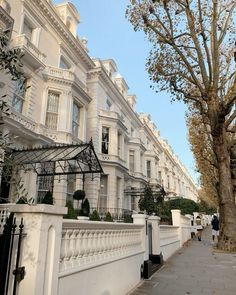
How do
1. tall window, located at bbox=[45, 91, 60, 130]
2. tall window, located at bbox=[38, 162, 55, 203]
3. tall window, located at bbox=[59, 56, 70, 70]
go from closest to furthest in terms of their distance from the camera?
tall window, located at bbox=[38, 162, 55, 203] < tall window, located at bbox=[45, 91, 60, 130] < tall window, located at bbox=[59, 56, 70, 70]

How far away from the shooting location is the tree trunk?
44.1 feet

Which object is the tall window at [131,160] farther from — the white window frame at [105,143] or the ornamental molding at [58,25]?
the ornamental molding at [58,25]

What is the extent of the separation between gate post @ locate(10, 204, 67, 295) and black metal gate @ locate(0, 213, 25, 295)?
0.07 m

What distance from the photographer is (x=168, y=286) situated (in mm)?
6672

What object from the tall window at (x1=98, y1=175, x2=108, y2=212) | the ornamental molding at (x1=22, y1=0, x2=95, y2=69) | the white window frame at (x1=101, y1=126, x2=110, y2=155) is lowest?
the tall window at (x1=98, y1=175, x2=108, y2=212)

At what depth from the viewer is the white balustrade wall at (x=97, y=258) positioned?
3.80 m

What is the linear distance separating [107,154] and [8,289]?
19192mm

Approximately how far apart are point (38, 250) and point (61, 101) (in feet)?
49.1

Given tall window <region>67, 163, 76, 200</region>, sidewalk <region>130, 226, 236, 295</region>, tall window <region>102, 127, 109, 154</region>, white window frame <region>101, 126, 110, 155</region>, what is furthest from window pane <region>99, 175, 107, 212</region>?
sidewalk <region>130, 226, 236, 295</region>

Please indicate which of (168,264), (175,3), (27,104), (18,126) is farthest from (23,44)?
(168,264)

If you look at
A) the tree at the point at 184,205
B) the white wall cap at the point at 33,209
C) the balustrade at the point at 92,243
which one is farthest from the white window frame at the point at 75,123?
the tree at the point at 184,205

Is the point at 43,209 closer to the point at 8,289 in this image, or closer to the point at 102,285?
the point at 8,289

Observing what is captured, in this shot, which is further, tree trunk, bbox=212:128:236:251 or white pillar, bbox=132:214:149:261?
tree trunk, bbox=212:128:236:251

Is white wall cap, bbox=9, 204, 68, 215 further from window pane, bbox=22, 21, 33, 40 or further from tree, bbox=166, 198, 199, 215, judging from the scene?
tree, bbox=166, 198, 199, 215
